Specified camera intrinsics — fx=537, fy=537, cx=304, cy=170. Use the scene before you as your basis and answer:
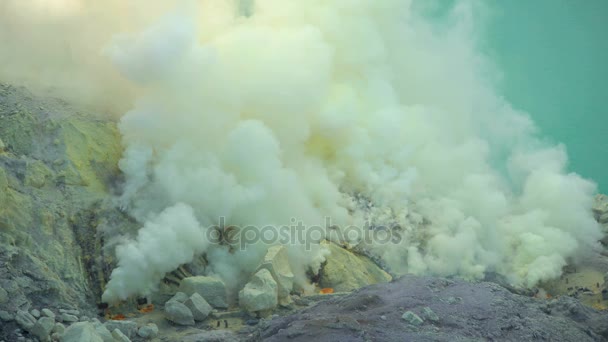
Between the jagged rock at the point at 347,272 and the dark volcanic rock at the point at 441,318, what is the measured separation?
3489mm

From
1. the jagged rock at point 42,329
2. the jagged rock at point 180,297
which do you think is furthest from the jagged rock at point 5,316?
the jagged rock at point 180,297

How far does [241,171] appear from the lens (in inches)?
702

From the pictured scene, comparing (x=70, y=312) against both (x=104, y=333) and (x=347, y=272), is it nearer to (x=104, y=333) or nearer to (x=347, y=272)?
(x=104, y=333)

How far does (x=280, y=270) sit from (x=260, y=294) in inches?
57.7

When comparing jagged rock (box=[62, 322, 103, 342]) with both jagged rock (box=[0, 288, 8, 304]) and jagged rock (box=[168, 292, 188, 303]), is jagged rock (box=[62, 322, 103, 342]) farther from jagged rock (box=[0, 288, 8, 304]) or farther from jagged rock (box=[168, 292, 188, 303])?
jagged rock (box=[168, 292, 188, 303])

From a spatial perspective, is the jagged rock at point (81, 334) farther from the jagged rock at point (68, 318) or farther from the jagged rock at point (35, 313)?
the jagged rock at point (68, 318)

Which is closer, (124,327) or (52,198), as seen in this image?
(124,327)

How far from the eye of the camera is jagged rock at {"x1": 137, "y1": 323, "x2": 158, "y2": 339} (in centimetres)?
1215

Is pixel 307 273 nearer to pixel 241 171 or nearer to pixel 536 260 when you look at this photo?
pixel 241 171

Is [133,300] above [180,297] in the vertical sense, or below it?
below

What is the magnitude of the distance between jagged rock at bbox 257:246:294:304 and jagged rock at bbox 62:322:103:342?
221 inches

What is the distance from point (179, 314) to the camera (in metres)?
13.2

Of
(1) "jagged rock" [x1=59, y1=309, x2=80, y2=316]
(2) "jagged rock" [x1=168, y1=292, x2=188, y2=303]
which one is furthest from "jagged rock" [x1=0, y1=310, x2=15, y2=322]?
(2) "jagged rock" [x1=168, y1=292, x2=188, y2=303]

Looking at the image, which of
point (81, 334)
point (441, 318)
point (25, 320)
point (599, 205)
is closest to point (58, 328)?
point (25, 320)
